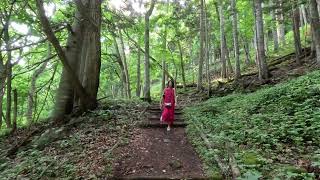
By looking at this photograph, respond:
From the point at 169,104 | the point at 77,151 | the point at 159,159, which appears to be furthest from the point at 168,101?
the point at 159,159

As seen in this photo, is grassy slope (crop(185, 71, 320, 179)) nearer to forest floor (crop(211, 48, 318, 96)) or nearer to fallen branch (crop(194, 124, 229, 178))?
fallen branch (crop(194, 124, 229, 178))

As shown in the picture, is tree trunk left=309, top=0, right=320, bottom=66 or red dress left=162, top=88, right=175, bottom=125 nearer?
red dress left=162, top=88, right=175, bottom=125

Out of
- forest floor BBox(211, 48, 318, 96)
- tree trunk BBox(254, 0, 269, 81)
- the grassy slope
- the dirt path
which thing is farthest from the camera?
forest floor BBox(211, 48, 318, 96)

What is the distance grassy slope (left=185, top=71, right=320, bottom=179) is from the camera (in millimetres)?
6055

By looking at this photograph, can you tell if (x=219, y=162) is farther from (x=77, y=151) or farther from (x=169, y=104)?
(x=169, y=104)

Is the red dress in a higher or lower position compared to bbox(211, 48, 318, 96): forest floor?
lower

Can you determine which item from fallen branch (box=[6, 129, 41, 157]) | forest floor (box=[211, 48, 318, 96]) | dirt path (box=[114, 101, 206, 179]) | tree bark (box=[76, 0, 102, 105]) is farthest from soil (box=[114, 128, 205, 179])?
forest floor (box=[211, 48, 318, 96])

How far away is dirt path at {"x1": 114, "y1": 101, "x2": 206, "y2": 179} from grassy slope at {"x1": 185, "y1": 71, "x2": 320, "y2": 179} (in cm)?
31

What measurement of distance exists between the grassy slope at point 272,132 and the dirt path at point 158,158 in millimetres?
308

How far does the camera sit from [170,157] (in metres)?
7.86

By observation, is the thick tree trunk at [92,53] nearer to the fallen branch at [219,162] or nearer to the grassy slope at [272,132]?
the grassy slope at [272,132]

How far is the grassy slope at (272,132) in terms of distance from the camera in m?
6.05

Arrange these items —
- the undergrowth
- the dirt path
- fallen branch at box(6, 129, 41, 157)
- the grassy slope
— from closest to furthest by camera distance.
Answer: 1. the grassy slope
2. the dirt path
3. the undergrowth
4. fallen branch at box(6, 129, 41, 157)

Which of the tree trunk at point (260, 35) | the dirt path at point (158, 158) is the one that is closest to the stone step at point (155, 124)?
the dirt path at point (158, 158)
